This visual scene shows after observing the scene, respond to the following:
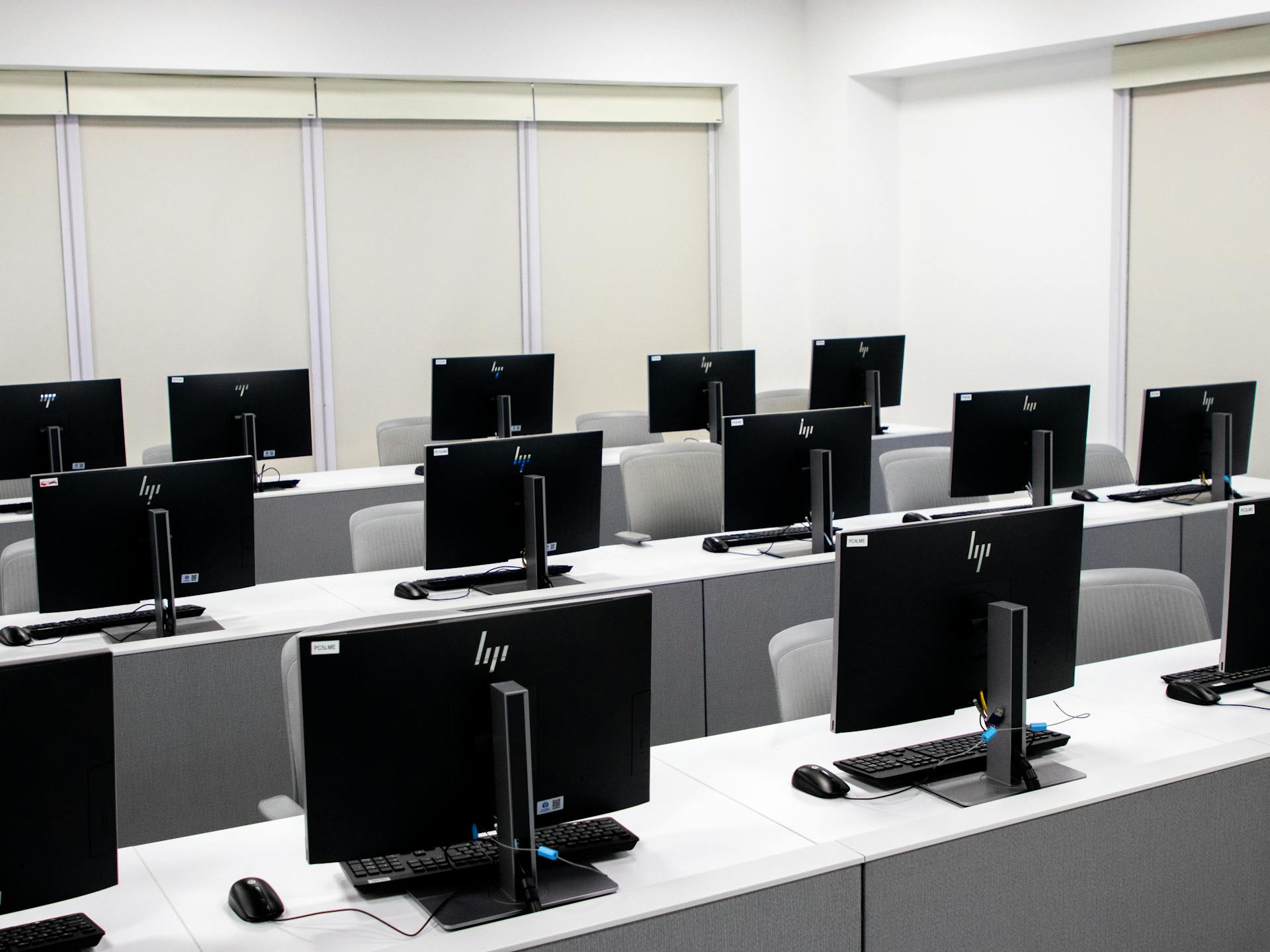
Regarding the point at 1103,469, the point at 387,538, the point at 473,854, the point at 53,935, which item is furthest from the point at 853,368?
the point at 53,935

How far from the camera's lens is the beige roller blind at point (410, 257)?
7.11 meters

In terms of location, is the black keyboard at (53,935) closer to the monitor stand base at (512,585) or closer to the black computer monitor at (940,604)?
the black computer monitor at (940,604)

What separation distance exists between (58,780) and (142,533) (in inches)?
64.5

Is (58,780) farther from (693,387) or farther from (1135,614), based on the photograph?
(693,387)

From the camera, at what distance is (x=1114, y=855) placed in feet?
6.29

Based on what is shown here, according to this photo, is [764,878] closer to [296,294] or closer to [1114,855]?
[1114,855]

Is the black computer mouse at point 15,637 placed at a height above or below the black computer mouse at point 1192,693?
above

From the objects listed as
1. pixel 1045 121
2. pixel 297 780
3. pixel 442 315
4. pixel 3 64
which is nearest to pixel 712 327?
pixel 442 315

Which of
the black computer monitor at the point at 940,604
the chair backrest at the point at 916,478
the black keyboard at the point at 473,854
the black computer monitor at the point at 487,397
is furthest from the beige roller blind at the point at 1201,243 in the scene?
the black keyboard at the point at 473,854

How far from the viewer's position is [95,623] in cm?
331

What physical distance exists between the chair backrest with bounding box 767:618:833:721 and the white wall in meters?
5.20

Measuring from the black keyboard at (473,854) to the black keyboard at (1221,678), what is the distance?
131 cm

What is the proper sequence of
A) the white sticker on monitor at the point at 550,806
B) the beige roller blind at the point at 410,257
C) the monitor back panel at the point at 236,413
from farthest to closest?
the beige roller blind at the point at 410,257 < the monitor back panel at the point at 236,413 < the white sticker on monitor at the point at 550,806

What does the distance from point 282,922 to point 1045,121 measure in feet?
20.9
